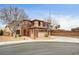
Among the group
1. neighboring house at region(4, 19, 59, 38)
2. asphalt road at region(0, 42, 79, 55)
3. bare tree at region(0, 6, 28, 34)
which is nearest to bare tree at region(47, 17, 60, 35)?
neighboring house at region(4, 19, 59, 38)

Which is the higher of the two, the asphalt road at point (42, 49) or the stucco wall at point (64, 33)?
the stucco wall at point (64, 33)

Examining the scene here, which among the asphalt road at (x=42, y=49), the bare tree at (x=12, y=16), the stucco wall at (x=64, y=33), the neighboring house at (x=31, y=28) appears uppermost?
the bare tree at (x=12, y=16)

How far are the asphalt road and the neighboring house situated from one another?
15cm

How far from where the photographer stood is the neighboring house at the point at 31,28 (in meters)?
3.61

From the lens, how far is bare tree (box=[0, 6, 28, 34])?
11.7 ft

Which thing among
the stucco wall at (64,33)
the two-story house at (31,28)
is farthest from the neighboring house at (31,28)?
the stucco wall at (64,33)

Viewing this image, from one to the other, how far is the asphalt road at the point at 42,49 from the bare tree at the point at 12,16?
240 mm

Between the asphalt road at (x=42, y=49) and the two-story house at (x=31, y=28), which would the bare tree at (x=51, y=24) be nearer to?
the two-story house at (x=31, y=28)

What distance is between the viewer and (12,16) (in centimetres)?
359
